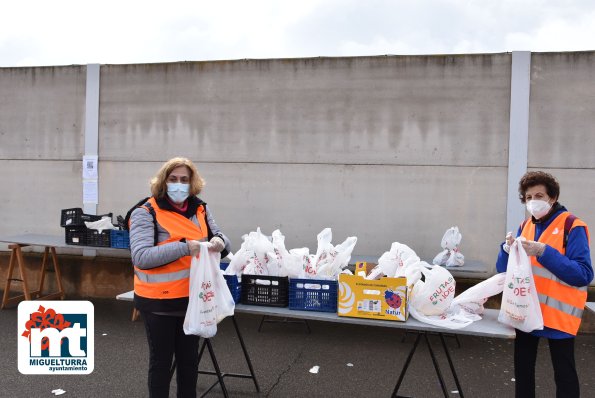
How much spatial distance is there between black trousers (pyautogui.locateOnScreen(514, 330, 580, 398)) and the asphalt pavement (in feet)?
3.47

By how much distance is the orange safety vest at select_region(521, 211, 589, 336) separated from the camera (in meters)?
2.64

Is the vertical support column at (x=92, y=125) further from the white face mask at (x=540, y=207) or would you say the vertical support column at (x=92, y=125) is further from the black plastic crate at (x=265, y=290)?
the white face mask at (x=540, y=207)

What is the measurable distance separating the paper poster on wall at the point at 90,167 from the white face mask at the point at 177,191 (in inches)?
171

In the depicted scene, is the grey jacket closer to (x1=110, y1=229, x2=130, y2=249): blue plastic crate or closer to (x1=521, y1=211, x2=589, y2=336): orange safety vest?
(x1=521, y1=211, x2=589, y2=336): orange safety vest

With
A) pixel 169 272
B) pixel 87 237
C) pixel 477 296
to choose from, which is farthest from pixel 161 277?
pixel 87 237

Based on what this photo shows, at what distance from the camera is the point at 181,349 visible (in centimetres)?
287

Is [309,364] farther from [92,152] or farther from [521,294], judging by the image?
[92,152]

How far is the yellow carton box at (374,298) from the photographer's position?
122 inches

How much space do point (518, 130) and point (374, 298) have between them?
11.6 ft

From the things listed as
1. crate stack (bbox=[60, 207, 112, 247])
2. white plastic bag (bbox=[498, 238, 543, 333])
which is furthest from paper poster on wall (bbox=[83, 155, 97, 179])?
white plastic bag (bbox=[498, 238, 543, 333])

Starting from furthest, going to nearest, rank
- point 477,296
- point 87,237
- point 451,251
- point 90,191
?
point 90,191 < point 87,237 < point 451,251 < point 477,296

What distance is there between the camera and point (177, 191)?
9.29ft

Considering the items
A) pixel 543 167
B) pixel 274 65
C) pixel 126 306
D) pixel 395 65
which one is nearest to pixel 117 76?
pixel 274 65

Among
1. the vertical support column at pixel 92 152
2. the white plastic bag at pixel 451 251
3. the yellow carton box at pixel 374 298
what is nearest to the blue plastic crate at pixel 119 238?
the vertical support column at pixel 92 152
